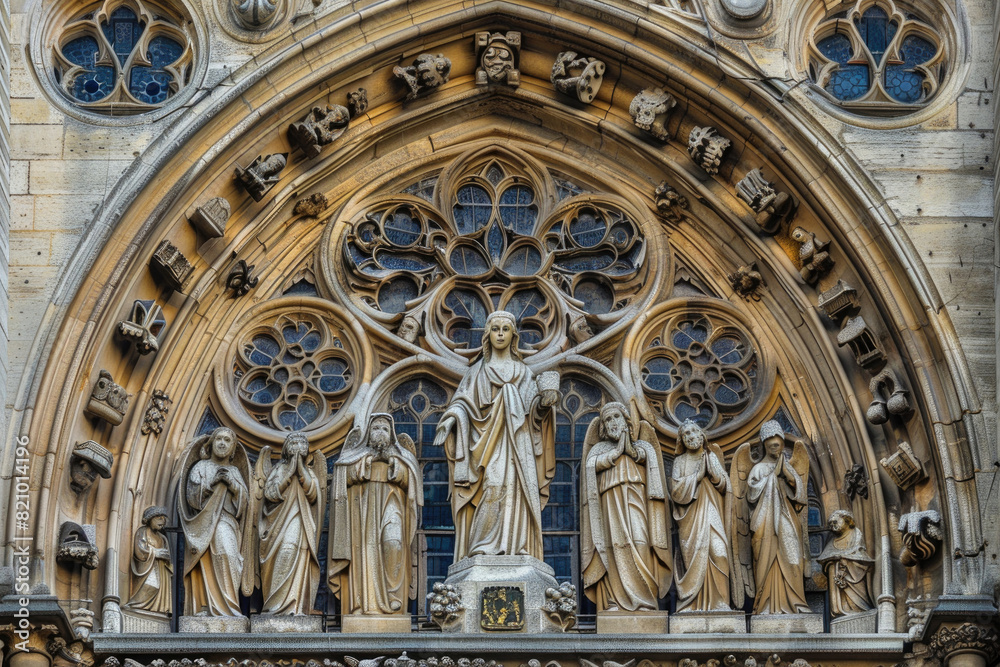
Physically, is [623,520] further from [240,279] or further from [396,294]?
[240,279]

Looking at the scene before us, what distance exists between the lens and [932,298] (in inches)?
780

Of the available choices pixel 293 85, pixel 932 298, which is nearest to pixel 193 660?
pixel 293 85

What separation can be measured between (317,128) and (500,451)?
10.8 ft

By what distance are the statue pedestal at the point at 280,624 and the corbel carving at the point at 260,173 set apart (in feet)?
12.1

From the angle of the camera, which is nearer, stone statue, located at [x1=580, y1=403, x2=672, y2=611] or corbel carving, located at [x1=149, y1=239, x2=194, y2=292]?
stone statue, located at [x1=580, y1=403, x2=672, y2=611]

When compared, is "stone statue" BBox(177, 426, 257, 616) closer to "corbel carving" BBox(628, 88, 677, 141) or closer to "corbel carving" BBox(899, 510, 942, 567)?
"corbel carving" BBox(628, 88, 677, 141)

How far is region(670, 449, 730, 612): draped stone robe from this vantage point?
1956cm

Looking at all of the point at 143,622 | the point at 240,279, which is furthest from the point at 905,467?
the point at 143,622

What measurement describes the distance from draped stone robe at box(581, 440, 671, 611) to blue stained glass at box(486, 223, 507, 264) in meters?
2.48

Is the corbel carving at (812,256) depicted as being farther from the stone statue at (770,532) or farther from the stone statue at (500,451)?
the stone statue at (500,451)

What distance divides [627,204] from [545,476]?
2.99 m

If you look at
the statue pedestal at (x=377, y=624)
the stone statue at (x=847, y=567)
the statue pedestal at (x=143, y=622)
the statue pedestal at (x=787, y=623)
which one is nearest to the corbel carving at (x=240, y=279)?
the statue pedestal at (x=143, y=622)

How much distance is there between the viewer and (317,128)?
69.6 ft

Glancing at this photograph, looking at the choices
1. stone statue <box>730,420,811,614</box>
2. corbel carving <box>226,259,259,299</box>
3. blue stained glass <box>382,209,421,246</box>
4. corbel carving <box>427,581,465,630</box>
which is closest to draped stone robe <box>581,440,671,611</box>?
stone statue <box>730,420,811,614</box>
